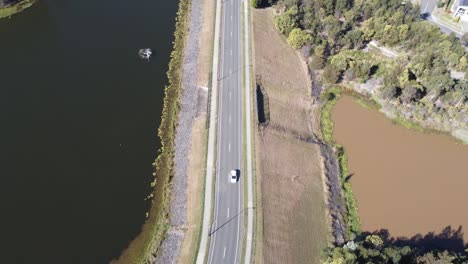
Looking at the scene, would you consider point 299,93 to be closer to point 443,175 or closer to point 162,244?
point 443,175

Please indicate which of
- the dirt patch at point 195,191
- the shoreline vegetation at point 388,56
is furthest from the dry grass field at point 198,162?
the shoreline vegetation at point 388,56

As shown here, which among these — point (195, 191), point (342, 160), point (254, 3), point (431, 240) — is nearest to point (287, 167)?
point (342, 160)

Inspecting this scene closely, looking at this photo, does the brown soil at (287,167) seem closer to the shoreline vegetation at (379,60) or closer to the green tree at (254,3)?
the shoreline vegetation at (379,60)

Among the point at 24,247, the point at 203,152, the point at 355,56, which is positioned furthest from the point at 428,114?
the point at 24,247

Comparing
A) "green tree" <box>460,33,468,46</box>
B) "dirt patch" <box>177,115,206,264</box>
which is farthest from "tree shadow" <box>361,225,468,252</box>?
"green tree" <box>460,33,468,46</box>

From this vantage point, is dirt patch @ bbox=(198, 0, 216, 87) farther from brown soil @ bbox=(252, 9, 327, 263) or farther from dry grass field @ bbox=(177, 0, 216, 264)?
brown soil @ bbox=(252, 9, 327, 263)
